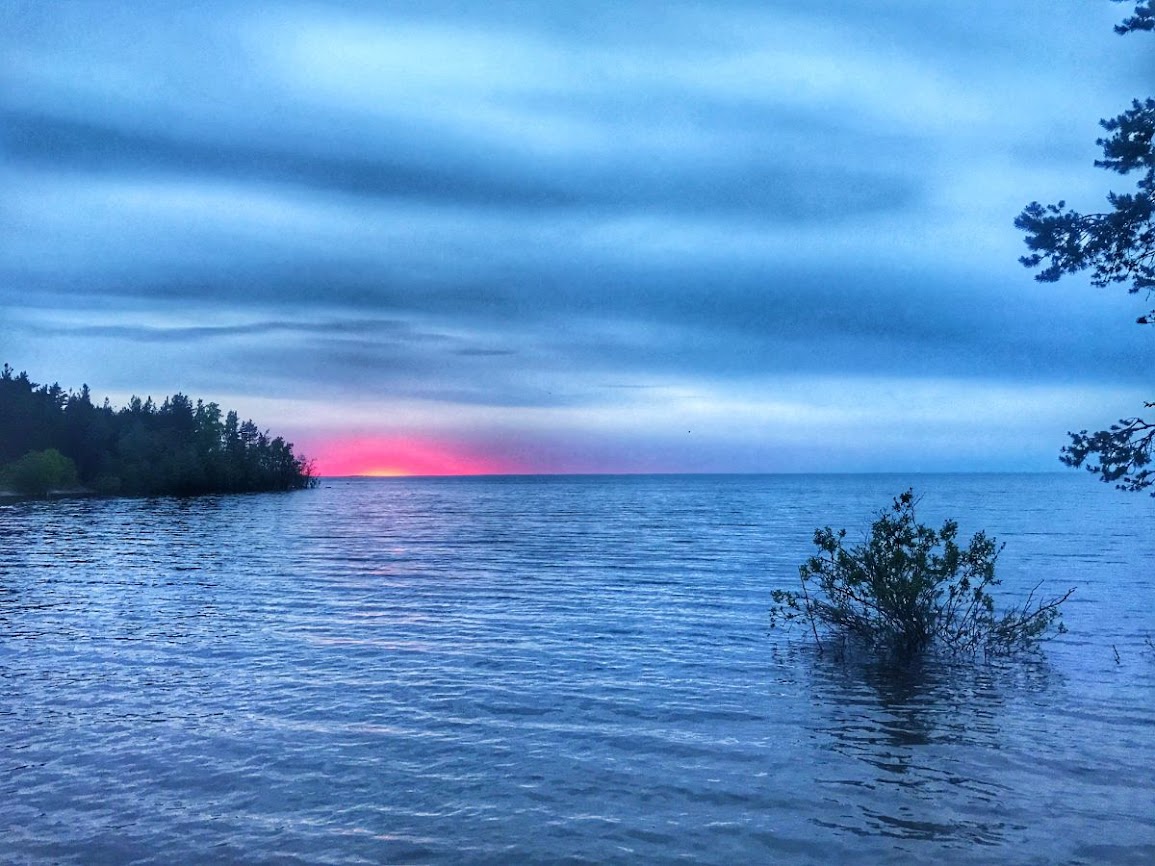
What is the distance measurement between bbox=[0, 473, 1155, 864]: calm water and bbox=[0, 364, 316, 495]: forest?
113822 millimetres

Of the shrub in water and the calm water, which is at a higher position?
the shrub in water

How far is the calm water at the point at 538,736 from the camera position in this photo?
33.6ft

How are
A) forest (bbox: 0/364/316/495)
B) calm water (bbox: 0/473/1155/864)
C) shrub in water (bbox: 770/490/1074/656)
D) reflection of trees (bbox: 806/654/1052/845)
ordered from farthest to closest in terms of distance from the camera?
forest (bbox: 0/364/316/495) < shrub in water (bbox: 770/490/1074/656) < reflection of trees (bbox: 806/654/1052/845) < calm water (bbox: 0/473/1155/864)

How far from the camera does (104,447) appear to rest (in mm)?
153125

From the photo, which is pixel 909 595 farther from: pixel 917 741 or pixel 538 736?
pixel 538 736

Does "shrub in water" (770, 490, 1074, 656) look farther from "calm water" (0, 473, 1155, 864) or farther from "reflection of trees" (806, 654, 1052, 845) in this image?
"calm water" (0, 473, 1155, 864)

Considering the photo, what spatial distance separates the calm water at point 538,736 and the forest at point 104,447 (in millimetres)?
113822

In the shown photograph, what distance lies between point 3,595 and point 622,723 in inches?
1053

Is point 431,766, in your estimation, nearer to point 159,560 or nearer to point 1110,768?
point 1110,768

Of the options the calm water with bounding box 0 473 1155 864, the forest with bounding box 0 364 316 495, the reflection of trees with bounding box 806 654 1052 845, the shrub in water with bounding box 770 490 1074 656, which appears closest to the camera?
the calm water with bounding box 0 473 1155 864

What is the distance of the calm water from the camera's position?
1023cm

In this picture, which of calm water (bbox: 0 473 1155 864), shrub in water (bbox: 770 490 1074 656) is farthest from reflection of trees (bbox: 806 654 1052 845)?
shrub in water (bbox: 770 490 1074 656)

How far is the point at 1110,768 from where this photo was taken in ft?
41.6

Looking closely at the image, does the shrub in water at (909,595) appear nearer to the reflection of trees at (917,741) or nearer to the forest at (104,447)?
the reflection of trees at (917,741)
